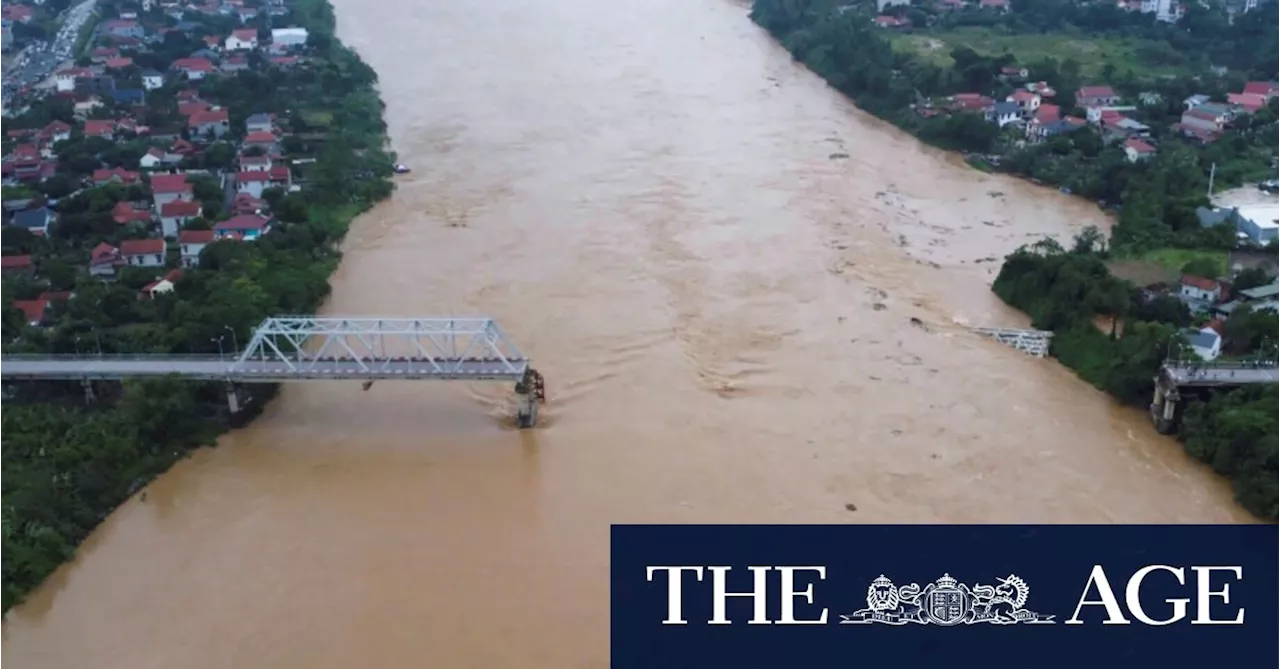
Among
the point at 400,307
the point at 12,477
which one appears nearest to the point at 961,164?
the point at 400,307

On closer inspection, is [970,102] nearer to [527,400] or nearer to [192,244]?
[527,400]

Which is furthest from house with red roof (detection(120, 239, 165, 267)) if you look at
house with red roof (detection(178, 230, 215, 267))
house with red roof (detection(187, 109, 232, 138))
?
house with red roof (detection(187, 109, 232, 138))

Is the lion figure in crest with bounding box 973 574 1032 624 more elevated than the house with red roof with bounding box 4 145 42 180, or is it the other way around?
the house with red roof with bounding box 4 145 42 180

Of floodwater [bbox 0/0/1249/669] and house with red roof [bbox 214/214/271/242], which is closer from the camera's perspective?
floodwater [bbox 0/0/1249/669]

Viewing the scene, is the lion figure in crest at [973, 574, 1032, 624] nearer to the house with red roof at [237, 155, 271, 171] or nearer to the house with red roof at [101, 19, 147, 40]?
the house with red roof at [237, 155, 271, 171]

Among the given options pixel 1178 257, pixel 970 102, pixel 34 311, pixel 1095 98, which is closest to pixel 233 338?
pixel 34 311

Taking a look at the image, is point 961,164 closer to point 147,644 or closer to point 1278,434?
point 1278,434
